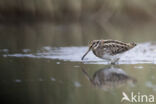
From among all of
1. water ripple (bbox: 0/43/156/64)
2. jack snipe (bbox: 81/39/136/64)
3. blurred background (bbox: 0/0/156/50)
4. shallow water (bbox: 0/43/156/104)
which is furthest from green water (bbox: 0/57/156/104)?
blurred background (bbox: 0/0/156/50)

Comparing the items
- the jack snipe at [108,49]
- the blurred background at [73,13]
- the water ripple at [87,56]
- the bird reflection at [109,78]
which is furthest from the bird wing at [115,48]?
the blurred background at [73,13]

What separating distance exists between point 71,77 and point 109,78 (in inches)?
22.7

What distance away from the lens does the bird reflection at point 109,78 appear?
648 centimetres

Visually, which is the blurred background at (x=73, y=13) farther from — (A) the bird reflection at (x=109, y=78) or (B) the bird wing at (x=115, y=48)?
(A) the bird reflection at (x=109, y=78)

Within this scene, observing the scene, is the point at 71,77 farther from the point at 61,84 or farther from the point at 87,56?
the point at 87,56

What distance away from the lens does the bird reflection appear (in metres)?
6.48

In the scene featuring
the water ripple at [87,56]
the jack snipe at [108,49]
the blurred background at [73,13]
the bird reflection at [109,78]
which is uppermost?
the jack snipe at [108,49]

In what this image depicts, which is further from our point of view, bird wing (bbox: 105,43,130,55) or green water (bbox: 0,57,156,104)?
bird wing (bbox: 105,43,130,55)

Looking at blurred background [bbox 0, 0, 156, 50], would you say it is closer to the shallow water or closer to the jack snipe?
the shallow water

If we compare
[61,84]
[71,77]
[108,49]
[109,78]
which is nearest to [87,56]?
[108,49]

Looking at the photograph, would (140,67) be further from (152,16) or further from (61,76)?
(152,16)

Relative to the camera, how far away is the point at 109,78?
6.87 meters

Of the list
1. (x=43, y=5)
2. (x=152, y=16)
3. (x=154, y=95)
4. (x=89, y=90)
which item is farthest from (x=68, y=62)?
(x=152, y=16)

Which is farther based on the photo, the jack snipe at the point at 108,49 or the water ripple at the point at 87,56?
the water ripple at the point at 87,56
